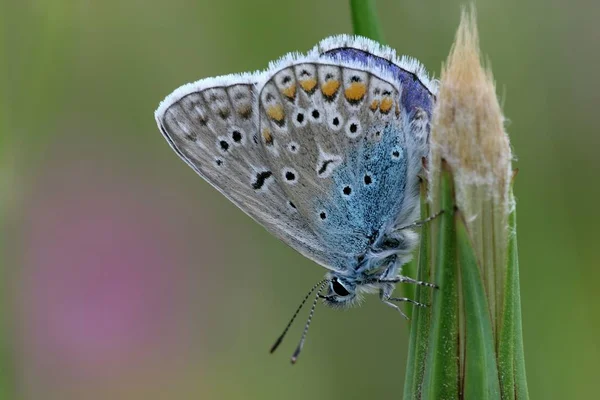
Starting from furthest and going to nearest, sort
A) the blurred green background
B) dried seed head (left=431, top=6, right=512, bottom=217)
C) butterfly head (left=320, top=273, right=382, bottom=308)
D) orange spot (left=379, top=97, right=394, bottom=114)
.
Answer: the blurred green background → butterfly head (left=320, top=273, right=382, bottom=308) → orange spot (left=379, top=97, right=394, bottom=114) → dried seed head (left=431, top=6, right=512, bottom=217)

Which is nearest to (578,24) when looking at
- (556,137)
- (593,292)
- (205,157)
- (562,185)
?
(556,137)

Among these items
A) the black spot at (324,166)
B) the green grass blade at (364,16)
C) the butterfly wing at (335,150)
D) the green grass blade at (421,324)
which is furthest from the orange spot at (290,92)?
the green grass blade at (421,324)

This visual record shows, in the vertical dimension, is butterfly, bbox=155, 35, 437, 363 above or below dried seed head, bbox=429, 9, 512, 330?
above

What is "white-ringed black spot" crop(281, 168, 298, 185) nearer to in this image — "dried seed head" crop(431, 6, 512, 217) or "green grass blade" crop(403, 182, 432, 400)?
"green grass blade" crop(403, 182, 432, 400)

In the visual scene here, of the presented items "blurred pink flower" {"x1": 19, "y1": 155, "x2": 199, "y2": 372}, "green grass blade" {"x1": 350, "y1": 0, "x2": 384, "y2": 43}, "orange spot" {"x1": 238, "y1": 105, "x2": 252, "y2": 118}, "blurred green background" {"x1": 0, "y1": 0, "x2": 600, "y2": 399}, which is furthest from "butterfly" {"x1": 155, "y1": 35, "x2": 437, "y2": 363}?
"blurred pink flower" {"x1": 19, "y1": 155, "x2": 199, "y2": 372}

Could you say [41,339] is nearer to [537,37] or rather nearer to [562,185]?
[562,185]

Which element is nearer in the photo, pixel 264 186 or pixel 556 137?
pixel 264 186

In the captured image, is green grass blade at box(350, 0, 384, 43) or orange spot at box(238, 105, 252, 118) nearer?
green grass blade at box(350, 0, 384, 43)
